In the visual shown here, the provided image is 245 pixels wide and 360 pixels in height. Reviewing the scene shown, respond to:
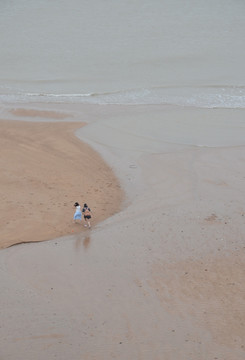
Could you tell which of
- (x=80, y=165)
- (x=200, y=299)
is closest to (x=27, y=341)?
(x=200, y=299)

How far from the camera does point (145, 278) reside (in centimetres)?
1117

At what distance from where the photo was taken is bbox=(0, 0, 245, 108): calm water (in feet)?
90.9

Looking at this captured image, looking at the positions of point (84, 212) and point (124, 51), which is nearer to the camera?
point (84, 212)

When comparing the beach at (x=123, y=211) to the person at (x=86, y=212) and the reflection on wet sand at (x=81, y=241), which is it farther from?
the person at (x=86, y=212)

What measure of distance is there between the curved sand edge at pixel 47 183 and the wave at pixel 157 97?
5.47 meters

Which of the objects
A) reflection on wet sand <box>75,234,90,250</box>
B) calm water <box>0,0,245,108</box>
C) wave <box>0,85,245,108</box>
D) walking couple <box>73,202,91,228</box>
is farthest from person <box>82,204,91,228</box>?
calm water <box>0,0,245,108</box>

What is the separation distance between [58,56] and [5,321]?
1105 inches

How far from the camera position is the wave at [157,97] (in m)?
25.4

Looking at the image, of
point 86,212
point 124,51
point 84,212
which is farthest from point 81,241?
point 124,51

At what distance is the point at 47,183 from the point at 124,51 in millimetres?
22348

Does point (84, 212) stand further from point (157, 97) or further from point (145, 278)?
point (157, 97)

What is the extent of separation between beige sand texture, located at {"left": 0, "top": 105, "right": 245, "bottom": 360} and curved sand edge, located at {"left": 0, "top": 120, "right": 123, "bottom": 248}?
0.45m

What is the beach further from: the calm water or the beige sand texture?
the calm water

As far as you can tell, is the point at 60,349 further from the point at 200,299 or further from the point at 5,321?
the point at 200,299
